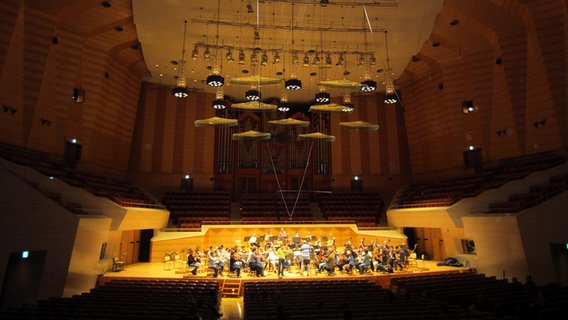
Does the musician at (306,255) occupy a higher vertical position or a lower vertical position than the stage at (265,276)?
higher

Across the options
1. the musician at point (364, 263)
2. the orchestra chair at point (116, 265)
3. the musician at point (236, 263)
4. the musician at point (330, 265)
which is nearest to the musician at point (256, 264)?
the musician at point (236, 263)

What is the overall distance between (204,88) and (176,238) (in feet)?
26.3

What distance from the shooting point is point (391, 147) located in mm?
18922

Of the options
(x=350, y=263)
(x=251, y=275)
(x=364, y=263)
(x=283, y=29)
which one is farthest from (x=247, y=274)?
(x=283, y=29)

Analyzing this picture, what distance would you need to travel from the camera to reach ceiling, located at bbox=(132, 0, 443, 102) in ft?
37.7

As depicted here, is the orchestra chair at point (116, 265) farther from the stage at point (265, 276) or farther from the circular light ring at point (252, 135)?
the circular light ring at point (252, 135)

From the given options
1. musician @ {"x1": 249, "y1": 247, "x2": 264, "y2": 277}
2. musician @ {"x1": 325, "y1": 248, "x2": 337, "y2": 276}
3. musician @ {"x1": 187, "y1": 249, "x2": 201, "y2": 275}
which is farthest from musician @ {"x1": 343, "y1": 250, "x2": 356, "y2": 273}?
musician @ {"x1": 187, "y1": 249, "x2": 201, "y2": 275}

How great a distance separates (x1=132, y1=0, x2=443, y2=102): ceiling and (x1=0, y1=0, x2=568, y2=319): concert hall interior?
89 mm

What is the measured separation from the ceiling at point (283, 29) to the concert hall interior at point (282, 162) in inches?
3.5

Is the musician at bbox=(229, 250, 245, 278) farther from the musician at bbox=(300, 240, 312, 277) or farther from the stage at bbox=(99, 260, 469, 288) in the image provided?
the musician at bbox=(300, 240, 312, 277)

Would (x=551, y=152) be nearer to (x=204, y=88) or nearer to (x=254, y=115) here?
(x=254, y=115)

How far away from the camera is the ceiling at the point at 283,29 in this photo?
37.7ft

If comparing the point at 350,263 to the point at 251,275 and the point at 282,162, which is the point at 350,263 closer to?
the point at 251,275

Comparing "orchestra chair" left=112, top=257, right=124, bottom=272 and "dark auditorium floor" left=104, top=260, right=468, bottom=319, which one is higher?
"orchestra chair" left=112, top=257, right=124, bottom=272
